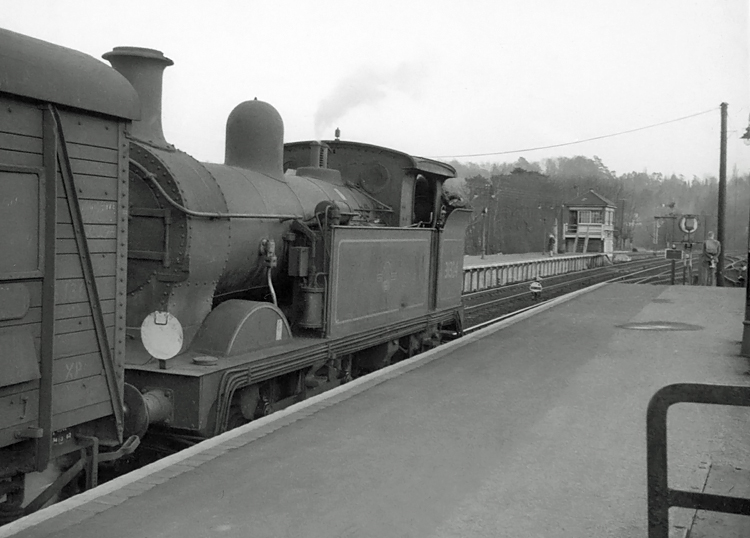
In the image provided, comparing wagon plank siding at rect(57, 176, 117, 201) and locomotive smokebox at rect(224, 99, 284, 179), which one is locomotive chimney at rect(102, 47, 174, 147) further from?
wagon plank siding at rect(57, 176, 117, 201)

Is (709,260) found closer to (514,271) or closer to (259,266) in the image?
(514,271)

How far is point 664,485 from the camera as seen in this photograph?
284 centimetres

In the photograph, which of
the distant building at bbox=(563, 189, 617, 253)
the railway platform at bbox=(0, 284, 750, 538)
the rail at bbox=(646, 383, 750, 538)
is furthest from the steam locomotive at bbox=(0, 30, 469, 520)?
the distant building at bbox=(563, 189, 617, 253)

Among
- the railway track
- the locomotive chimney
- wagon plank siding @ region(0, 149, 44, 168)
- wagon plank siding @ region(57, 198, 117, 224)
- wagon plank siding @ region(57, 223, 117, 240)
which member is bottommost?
the railway track

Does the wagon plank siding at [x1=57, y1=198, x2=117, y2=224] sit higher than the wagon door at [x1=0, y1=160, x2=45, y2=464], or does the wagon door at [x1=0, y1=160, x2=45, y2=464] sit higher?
the wagon plank siding at [x1=57, y1=198, x2=117, y2=224]

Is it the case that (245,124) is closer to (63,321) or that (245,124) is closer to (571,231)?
(63,321)

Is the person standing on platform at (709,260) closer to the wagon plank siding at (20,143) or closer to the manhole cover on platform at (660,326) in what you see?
the manhole cover on platform at (660,326)

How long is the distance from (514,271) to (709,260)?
7854mm

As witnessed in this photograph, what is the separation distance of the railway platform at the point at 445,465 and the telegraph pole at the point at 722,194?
58.2ft

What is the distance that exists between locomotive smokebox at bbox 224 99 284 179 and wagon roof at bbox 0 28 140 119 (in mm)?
3248

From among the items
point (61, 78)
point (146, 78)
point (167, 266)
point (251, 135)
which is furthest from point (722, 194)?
point (61, 78)

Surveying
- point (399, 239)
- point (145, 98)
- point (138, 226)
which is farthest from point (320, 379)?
point (145, 98)

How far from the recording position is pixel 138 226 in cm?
587

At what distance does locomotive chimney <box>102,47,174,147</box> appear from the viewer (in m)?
5.96
